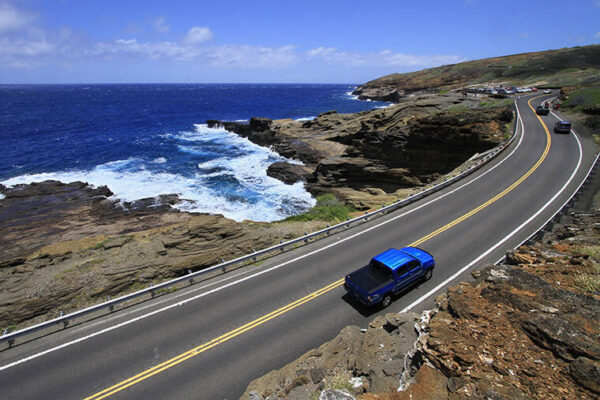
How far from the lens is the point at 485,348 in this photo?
5.96 m

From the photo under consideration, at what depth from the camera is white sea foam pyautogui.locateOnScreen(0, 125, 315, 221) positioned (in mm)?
33781

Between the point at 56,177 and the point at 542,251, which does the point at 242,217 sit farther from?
the point at 56,177

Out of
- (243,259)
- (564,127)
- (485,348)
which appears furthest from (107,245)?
(564,127)

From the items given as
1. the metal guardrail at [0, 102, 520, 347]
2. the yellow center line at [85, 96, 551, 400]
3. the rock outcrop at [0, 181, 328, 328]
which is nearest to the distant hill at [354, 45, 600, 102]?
the metal guardrail at [0, 102, 520, 347]

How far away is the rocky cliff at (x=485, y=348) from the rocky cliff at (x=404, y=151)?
15221 millimetres

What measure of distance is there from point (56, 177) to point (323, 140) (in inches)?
1634

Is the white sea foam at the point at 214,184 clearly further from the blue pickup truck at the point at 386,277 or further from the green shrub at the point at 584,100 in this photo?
the green shrub at the point at 584,100

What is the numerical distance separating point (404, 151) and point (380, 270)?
26.4 metres

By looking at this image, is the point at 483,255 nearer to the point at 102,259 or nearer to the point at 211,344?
the point at 211,344

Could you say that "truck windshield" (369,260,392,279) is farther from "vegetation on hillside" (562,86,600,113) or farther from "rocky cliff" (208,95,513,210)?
"vegetation on hillside" (562,86,600,113)

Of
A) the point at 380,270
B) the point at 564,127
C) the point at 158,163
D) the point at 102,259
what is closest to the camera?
the point at 380,270

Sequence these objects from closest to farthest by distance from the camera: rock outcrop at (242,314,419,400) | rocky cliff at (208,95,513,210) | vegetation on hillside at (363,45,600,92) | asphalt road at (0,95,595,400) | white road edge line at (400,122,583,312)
→ rock outcrop at (242,314,419,400) → asphalt road at (0,95,595,400) → white road edge line at (400,122,583,312) → rocky cliff at (208,95,513,210) → vegetation on hillside at (363,45,600,92)

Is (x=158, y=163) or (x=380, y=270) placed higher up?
(x=380, y=270)

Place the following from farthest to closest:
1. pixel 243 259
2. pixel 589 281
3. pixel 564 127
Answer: pixel 564 127
pixel 243 259
pixel 589 281
